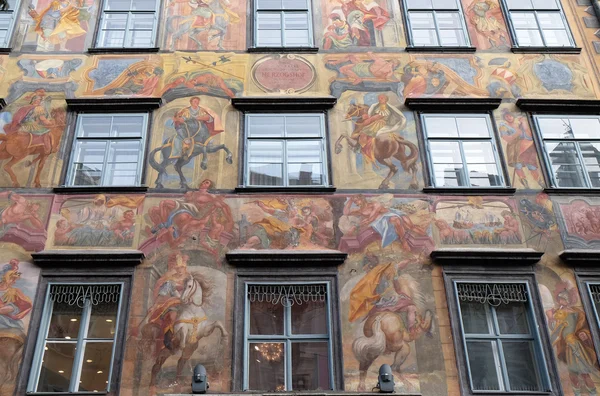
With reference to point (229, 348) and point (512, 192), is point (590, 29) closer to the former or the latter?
point (512, 192)

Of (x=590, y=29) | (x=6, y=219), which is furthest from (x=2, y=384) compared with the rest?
(x=590, y=29)

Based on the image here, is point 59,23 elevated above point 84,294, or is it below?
above

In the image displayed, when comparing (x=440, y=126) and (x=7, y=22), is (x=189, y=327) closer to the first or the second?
(x=440, y=126)

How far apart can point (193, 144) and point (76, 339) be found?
10.2 feet

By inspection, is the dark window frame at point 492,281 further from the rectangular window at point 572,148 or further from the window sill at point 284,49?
the window sill at point 284,49

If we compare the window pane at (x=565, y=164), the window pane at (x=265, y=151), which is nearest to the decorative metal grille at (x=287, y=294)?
the window pane at (x=265, y=151)

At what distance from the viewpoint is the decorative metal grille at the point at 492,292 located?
8.12m

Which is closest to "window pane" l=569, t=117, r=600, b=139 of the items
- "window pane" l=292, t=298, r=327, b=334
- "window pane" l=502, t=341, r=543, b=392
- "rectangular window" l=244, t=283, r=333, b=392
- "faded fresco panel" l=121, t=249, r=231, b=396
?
"window pane" l=502, t=341, r=543, b=392

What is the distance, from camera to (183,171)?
9.02m

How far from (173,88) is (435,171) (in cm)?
416

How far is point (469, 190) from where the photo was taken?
887 cm

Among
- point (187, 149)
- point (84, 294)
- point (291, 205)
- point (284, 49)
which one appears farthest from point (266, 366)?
point (284, 49)

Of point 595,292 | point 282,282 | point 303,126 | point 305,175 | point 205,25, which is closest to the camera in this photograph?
point 282,282

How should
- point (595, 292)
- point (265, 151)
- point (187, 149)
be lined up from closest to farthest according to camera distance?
point (595, 292)
point (187, 149)
point (265, 151)
